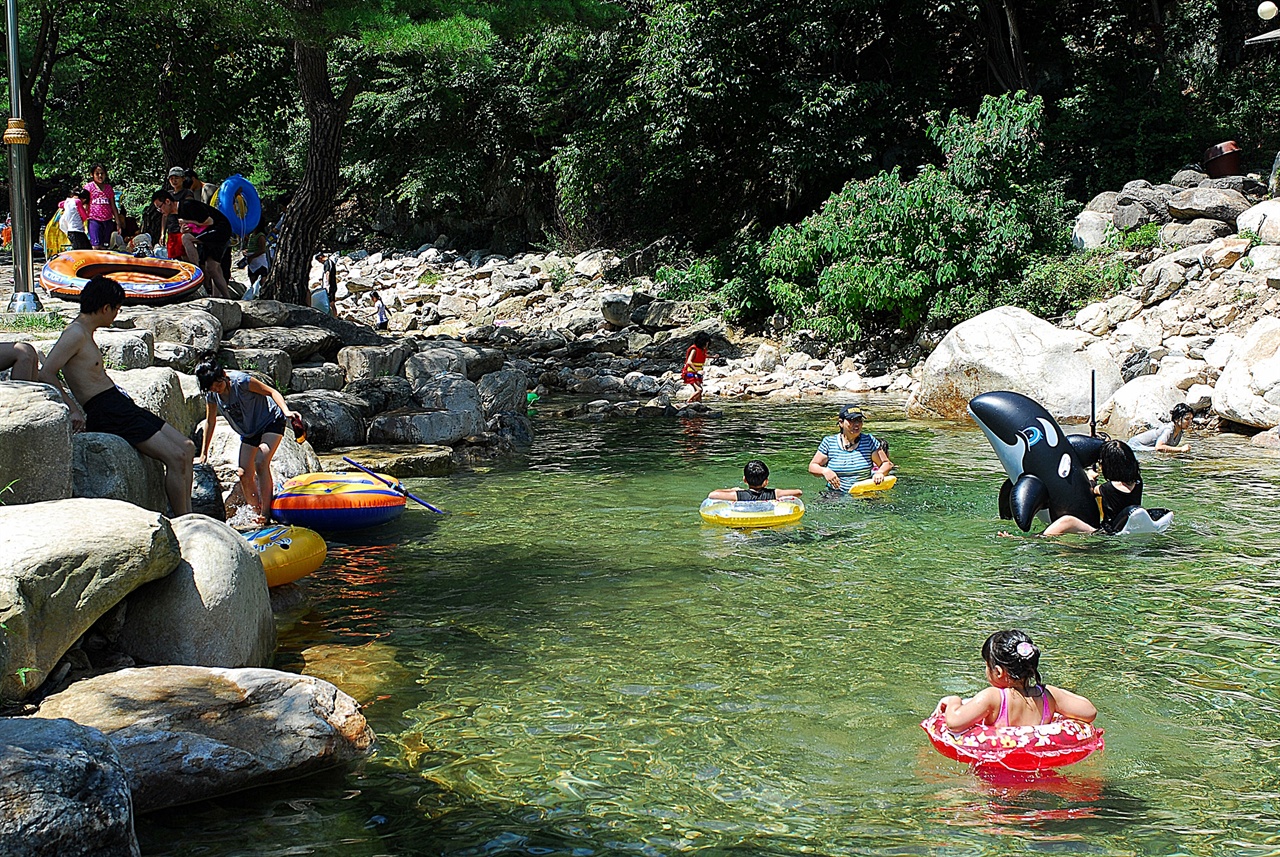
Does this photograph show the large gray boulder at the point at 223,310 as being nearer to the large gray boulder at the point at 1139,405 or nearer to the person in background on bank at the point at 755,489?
the person in background on bank at the point at 755,489

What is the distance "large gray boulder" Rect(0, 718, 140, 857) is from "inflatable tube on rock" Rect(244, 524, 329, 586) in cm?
376

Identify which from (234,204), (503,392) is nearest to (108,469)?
(503,392)

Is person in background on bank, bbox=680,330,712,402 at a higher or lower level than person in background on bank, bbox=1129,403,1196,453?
higher

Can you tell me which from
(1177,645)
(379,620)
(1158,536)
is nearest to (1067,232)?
(1158,536)

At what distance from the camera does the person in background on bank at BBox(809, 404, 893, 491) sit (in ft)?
33.6

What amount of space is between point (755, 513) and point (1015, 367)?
25.6ft

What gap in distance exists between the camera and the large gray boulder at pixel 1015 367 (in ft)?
50.0

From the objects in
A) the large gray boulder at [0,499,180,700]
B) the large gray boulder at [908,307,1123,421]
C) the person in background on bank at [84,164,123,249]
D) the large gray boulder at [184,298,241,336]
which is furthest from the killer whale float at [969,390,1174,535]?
the person in background on bank at [84,164,123,249]

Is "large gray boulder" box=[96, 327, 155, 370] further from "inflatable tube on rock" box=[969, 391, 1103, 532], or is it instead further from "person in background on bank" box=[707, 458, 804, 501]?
"inflatable tube on rock" box=[969, 391, 1103, 532]

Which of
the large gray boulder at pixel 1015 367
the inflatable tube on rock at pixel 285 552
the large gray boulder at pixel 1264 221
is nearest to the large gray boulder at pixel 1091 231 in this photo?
the large gray boulder at pixel 1264 221

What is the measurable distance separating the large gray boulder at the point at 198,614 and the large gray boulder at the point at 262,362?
6689 millimetres

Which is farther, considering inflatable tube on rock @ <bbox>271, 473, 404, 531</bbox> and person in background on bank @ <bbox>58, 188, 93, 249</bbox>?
person in background on bank @ <bbox>58, 188, 93, 249</bbox>

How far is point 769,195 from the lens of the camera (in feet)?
88.6

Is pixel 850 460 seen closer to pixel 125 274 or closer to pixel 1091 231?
pixel 125 274
